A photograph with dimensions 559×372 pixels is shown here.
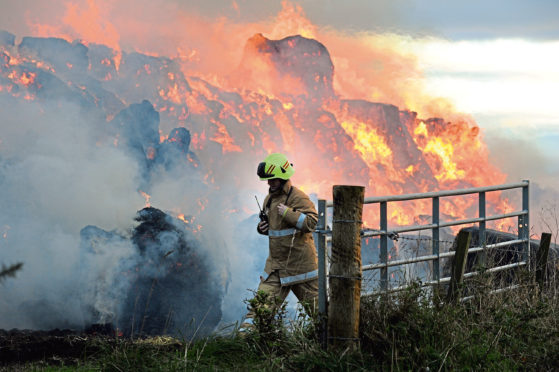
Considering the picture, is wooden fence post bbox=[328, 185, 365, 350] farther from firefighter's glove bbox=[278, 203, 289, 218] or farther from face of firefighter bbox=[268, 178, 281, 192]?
face of firefighter bbox=[268, 178, 281, 192]

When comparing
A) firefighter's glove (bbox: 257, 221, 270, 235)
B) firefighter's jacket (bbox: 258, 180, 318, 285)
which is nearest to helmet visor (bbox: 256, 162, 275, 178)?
firefighter's jacket (bbox: 258, 180, 318, 285)

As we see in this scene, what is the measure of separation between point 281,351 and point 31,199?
21029 mm

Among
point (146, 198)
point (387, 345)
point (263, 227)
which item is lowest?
point (387, 345)

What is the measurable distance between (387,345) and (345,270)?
25.8 inches

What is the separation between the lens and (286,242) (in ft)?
22.5

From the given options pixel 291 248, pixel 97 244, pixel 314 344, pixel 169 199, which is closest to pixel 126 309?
pixel 97 244

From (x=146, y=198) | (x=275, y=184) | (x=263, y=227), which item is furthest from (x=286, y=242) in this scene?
(x=146, y=198)

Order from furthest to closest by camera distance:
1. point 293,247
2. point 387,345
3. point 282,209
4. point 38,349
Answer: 1. point 38,349
2. point 293,247
3. point 282,209
4. point 387,345

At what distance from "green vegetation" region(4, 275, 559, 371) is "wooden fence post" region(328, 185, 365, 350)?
0.14 meters

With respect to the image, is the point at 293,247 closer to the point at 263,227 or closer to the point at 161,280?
the point at 263,227

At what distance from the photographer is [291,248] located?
685 cm

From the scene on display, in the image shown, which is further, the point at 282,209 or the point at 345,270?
the point at 282,209

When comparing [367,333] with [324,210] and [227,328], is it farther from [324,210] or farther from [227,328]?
[227,328]

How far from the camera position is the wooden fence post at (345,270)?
500 centimetres
